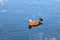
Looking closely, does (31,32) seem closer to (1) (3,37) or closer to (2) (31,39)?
(2) (31,39)

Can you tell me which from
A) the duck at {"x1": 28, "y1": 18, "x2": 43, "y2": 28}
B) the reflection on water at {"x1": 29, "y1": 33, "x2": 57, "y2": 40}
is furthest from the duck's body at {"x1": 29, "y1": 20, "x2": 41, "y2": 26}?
the reflection on water at {"x1": 29, "y1": 33, "x2": 57, "y2": 40}

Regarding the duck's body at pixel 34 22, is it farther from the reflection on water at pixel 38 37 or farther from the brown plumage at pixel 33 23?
the reflection on water at pixel 38 37

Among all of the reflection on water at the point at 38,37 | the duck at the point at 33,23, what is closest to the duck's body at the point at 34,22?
the duck at the point at 33,23

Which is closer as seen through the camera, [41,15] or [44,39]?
[44,39]

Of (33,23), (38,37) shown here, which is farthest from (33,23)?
(38,37)

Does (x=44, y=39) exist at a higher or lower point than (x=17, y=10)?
lower

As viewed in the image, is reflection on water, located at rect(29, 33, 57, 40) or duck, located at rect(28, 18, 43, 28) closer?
reflection on water, located at rect(29, 33, 57, 40)

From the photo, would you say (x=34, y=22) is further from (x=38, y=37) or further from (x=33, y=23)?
(x=38, y=37)

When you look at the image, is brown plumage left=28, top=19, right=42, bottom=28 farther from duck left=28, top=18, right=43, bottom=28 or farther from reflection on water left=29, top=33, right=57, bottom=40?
reflection on water left=29, top=33, right=57, bottom=40

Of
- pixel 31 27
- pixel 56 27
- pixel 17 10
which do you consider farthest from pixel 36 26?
pixel 17 10

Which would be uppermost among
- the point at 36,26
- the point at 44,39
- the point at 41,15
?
the point at 41,15

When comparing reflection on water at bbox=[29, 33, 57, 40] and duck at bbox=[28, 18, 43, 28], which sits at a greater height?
duck at bbox=[28, 18, 43, 28]
